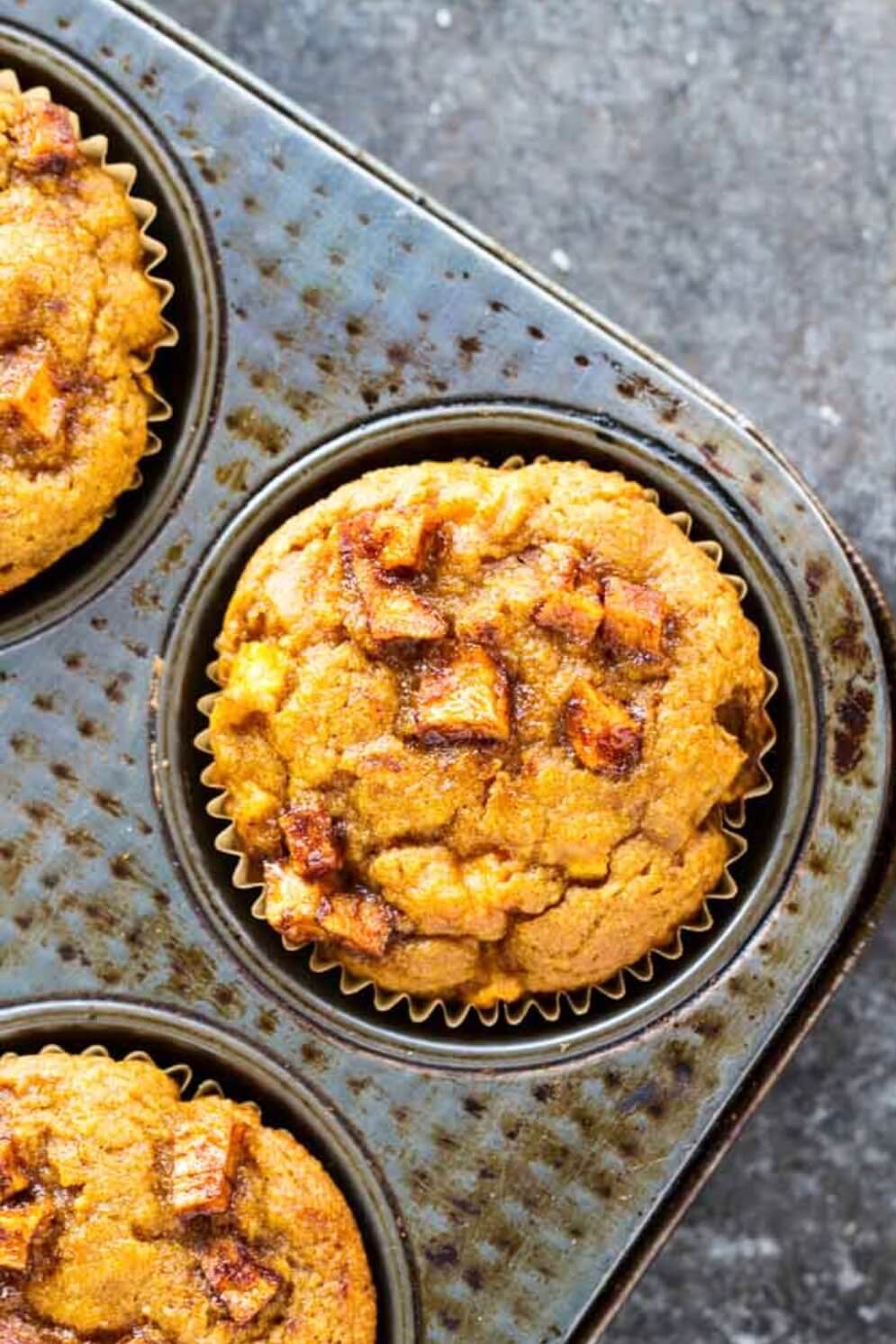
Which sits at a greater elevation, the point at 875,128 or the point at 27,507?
the point at 875,128

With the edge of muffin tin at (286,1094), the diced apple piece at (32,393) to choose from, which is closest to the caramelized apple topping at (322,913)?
the edge of muffin tin at (286,1094)

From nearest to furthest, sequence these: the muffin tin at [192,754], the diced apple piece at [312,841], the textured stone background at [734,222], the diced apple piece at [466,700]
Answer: the diced apple piece at [466,700], the diced apple piece at [312,841], the muffin tin at [192,754], the textured stone background at [734,222]

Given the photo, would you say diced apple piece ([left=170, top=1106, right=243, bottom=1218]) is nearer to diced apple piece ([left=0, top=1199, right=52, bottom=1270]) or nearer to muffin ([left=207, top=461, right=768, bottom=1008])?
diced apple piece ([left=0, top=1199, right=52, bottom=1270])

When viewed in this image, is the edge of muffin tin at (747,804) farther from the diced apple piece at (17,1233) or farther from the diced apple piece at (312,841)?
the diced apple piece at (17,1233)

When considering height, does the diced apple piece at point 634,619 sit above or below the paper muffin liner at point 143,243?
below

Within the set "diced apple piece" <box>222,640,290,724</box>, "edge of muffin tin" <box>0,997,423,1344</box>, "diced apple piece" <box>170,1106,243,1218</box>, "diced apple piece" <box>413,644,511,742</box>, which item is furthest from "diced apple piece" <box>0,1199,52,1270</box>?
"diced apple piece" <box>413,644,511,742</box>

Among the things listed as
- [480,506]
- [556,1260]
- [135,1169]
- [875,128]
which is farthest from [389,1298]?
[875,128]

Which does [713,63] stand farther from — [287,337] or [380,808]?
[380,808]
